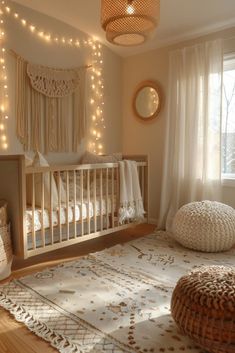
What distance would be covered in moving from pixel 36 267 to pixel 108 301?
785 mm

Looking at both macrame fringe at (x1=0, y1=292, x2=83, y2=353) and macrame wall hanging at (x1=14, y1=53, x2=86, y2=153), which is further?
macrame wall hanging at (x1=14, y1=53, x2=86, y2=153)

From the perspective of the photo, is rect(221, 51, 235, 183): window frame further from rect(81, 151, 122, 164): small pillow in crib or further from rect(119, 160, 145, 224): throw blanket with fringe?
rect(81, 151, 122, 164): small pillow in crib

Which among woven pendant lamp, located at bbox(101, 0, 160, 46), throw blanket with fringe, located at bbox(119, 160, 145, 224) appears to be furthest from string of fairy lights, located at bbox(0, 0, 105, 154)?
woven pendant lamp, located at bbox(101, 0, 160, 46)

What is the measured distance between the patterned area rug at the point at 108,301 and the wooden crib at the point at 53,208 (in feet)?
0.73

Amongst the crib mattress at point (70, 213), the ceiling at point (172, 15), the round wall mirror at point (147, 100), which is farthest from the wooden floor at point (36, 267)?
the ceiling at point (172, 15)

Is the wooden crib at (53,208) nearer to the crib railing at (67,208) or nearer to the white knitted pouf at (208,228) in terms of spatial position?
the crib railing at (67,208)

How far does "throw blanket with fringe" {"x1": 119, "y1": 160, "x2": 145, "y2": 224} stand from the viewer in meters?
2.87

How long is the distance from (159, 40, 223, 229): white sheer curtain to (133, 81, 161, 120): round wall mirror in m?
0.28

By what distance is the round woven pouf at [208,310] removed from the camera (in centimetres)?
126

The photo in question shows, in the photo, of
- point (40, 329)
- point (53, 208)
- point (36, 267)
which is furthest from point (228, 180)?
point (40, 329)

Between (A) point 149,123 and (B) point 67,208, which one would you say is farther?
(A) point 149,123

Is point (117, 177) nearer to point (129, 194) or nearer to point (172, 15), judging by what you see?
point (129, 194)

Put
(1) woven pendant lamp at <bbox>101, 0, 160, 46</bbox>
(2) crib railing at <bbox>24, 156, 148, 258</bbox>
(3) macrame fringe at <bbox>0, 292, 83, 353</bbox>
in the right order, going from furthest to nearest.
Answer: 1. (2) crib railing at <bbox>24, 156, 148, 258</bbox>
2. (1) woven pendant lamp at <bbox>101, 0, 160, 46</bbox>
3. (3) macrame fringe at <bbox>0, 292, 83, 353</bbox>

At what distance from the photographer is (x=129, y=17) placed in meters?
1.89
